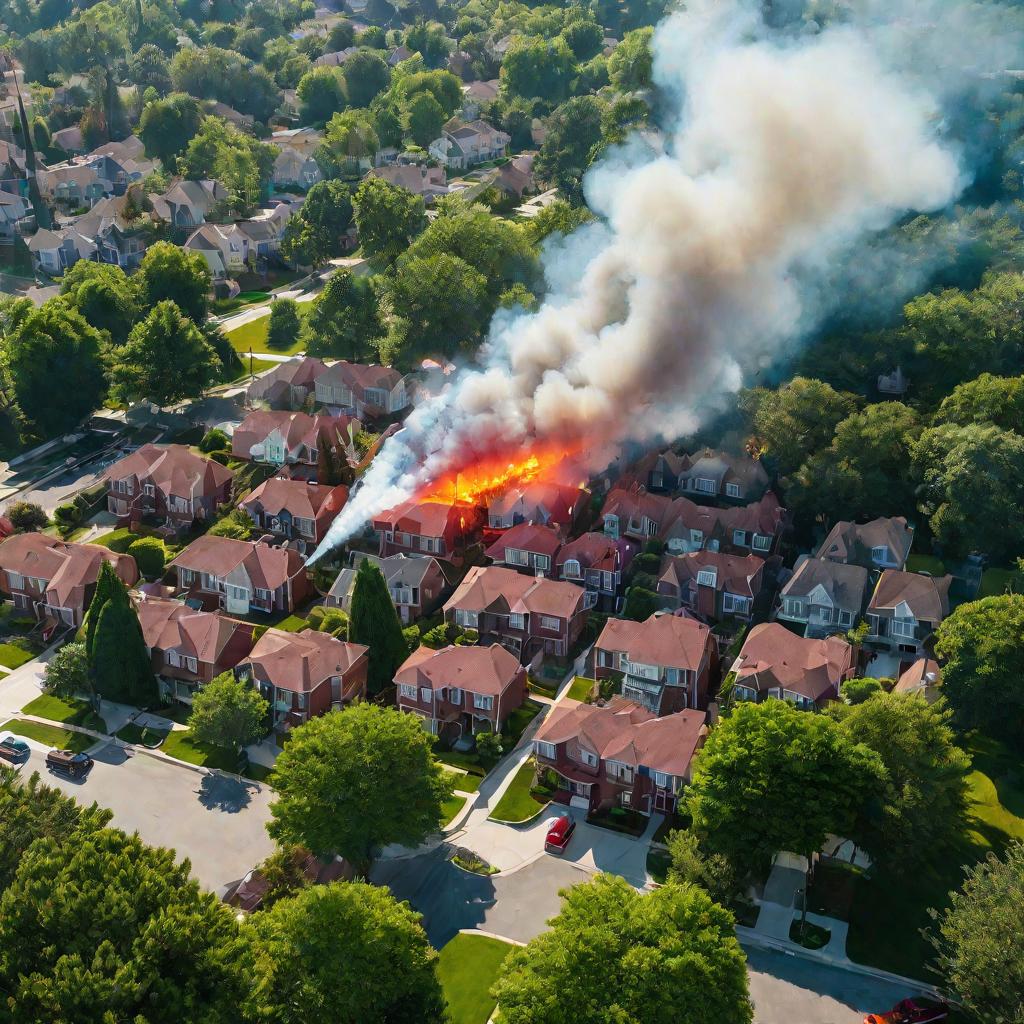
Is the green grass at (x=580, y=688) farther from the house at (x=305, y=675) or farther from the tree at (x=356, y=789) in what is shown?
the tree at (x=356, y=789)

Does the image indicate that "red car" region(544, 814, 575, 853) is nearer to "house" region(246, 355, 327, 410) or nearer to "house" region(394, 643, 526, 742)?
"house" region(394, 643, 526, 742)

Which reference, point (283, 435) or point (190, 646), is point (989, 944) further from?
point (283, 435)

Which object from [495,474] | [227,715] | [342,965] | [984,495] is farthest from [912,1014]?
[495,474]

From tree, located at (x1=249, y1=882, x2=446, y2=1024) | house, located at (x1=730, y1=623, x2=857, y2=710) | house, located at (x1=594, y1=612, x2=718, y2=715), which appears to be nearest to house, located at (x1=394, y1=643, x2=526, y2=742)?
house, located at (x1=594, y1=612, x2=718, y2=715)

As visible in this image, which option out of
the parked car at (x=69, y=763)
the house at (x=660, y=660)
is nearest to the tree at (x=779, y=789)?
the house at (x=660, y=660)

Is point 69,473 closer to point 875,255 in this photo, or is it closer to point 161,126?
point 875,255
